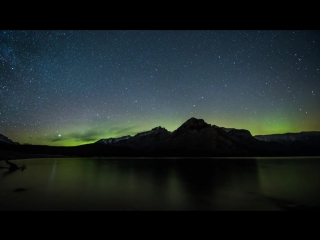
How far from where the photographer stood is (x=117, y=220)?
4.19 metres

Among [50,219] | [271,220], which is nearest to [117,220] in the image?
[50,219]

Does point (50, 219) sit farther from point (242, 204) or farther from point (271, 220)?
point (242, 204)

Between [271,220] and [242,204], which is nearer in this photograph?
[271,220]

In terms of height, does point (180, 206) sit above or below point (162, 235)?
below
